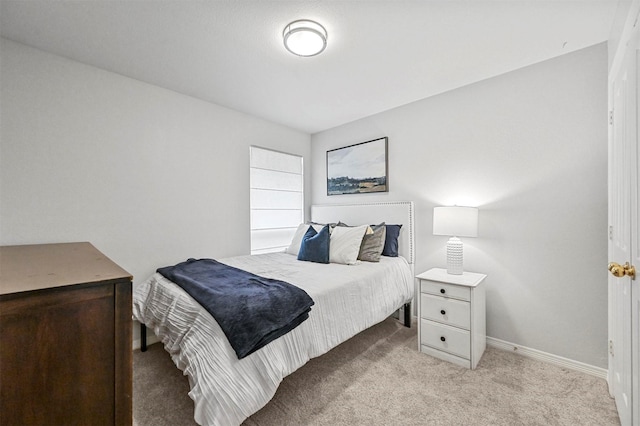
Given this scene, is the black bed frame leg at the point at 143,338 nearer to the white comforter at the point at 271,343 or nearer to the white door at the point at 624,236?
the white comforter at the point at 271,343

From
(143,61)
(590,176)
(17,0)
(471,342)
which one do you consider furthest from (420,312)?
(17,0)

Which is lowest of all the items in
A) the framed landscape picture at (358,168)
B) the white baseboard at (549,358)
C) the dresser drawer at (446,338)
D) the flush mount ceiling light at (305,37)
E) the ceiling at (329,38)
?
the white baseboard at (549,358)

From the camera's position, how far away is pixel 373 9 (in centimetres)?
170

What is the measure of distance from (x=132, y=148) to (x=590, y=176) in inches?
150

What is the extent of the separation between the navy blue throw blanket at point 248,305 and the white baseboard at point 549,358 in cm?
192

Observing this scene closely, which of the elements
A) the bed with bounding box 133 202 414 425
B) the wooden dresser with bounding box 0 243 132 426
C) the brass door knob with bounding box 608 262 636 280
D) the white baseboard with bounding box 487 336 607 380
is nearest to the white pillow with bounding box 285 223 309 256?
the bed with bounding box 133 202 414 425

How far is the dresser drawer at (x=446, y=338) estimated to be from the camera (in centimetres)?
220

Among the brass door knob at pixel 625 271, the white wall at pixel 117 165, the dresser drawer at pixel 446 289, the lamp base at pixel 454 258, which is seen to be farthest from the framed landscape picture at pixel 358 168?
the brass door knob at pixel 625 271

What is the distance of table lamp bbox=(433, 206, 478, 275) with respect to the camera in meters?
2.41

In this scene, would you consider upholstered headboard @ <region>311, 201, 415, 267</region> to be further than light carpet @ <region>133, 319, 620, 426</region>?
Yes

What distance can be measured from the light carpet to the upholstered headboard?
1161 mm

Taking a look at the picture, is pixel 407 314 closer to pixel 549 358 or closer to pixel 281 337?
pixel 549 358

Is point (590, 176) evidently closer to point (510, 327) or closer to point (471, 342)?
point (510, 327)

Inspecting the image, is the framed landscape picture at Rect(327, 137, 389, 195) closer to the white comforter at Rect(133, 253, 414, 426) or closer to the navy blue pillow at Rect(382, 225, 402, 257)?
the navy blue pillow at Rect(382, 225, 402, 257)
